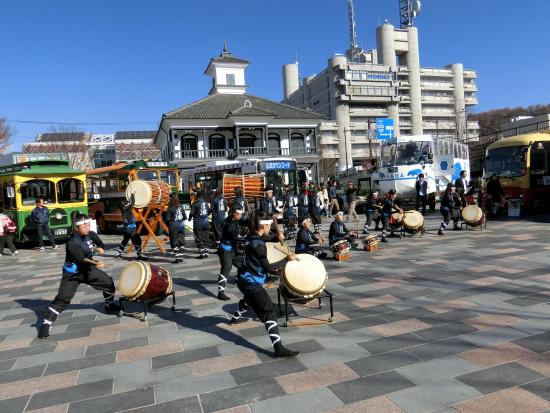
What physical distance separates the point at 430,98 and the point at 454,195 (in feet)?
256

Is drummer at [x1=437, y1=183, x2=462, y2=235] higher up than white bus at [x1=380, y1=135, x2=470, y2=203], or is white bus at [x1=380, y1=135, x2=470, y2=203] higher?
white bus at [x1=380, y1=135, x2=470, y2=203]

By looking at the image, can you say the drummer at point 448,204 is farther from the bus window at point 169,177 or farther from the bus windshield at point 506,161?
the bus window at point 169,177

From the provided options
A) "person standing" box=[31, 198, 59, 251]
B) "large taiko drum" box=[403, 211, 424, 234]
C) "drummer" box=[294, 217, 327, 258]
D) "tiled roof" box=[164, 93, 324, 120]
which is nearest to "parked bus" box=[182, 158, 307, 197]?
"person standing" box=[31, 198, 59, 251]

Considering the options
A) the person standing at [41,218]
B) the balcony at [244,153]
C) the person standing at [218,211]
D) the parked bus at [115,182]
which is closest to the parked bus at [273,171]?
the parked bus at [115,182]

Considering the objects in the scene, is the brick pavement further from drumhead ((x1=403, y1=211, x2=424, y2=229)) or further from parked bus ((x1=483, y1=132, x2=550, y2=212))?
parked bus ((x1=483, y1=132, x2=550, y2=212))

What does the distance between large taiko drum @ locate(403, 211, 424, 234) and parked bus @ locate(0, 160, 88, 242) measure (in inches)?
455

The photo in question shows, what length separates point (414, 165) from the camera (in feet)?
66.1

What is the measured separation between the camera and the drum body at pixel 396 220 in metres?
13.0

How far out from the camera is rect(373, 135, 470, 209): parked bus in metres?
20.1

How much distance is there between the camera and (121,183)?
18.4m

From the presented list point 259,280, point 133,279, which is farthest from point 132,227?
point 259,280

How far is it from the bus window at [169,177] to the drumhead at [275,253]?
13.4m

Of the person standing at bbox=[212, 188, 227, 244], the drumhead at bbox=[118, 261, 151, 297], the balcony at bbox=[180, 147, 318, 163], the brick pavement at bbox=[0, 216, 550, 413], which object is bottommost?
the brick pavement at bbox=[0, 216, 550, 413]

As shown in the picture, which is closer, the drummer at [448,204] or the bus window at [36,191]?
the drummer at [448,204]
